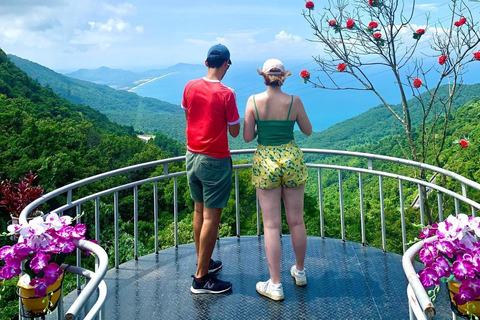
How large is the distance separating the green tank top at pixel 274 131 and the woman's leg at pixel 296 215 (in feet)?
0.99

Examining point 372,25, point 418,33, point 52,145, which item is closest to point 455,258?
point 418,33

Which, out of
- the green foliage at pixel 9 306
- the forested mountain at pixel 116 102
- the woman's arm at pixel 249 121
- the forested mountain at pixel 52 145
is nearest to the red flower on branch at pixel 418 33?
the woman's arm at pixel 249 121

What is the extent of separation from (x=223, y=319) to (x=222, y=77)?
141 cm

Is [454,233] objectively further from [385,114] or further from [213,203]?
[385,114]

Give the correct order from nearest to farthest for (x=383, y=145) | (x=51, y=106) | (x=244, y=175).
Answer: (x=244, y=175), (x=383, y=145), (x=51, y=106)

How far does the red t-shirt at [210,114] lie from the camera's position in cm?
285

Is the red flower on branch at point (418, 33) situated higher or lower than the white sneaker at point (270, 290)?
higher

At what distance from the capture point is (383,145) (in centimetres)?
2931

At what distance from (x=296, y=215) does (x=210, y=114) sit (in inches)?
32.7

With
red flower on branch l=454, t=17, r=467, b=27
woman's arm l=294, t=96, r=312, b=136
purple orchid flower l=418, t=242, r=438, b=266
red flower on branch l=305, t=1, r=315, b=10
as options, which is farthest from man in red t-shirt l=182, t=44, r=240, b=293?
red flower on branch l=454, t=17, r=467, b=27

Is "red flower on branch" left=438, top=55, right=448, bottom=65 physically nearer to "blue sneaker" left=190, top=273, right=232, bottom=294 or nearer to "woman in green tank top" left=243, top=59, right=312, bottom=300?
"woman in green tank top" left=243, top=59, right=312, bottom=300

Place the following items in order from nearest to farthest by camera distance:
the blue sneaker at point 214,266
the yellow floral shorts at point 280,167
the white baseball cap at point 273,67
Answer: the white baseball cap at point 273,67
the yellow floral shorts at point 280,167
the blue sneaker at point 214,266

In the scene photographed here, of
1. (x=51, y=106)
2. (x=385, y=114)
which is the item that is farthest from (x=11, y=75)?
(x=385, y=114)

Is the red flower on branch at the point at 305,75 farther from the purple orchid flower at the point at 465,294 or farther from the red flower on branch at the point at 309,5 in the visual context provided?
the purple orchid flower at the point at 465,294
